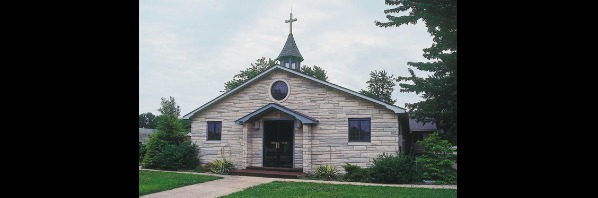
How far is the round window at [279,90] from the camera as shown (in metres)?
17.7

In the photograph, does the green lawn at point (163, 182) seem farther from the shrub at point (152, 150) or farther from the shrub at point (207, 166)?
the shrub at point (152, 150)

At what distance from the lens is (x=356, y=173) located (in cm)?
1505

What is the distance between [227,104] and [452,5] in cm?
1241

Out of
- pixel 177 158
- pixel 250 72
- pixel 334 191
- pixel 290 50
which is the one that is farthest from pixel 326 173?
pixel 250 72

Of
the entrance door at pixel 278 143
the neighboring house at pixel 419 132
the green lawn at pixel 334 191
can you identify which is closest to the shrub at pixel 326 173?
the entrance door at pixel 278 143

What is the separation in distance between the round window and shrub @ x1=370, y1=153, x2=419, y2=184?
210 inches

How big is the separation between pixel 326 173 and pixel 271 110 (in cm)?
366

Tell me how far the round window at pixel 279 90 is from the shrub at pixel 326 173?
370 cm

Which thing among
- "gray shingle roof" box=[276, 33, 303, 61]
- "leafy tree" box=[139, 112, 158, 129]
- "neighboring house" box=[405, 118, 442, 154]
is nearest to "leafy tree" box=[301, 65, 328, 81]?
"neighboring house" box=[405, 118, 442, 154]
